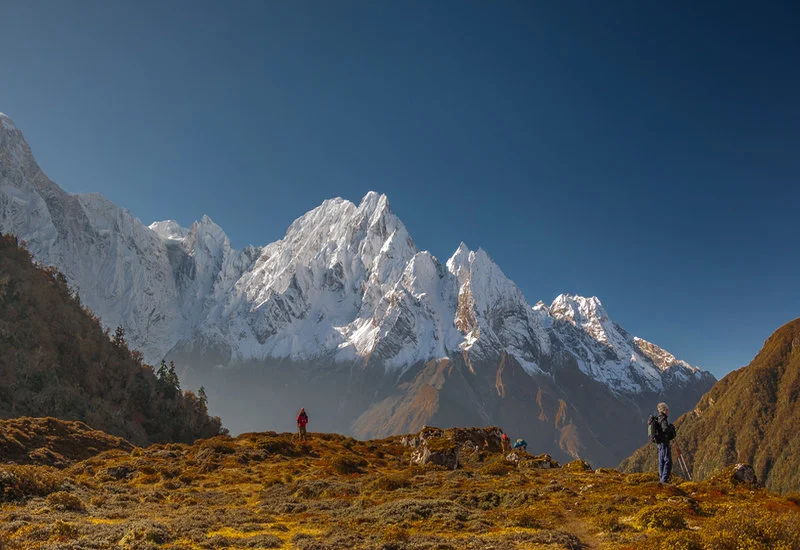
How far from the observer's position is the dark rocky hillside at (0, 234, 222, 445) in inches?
2384

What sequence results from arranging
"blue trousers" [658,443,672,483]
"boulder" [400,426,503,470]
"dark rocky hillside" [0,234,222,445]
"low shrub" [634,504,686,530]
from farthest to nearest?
1. "dark rocky hillside" [0,234,222,445]
2. "boulder" [400,426,503,470]
3. "blue trousers" [658,443,672,483]
4. "low shrub" [634,504,686,530]

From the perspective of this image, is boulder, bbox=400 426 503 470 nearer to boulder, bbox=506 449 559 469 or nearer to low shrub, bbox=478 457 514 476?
low shrub, bbox=478 457 514 476

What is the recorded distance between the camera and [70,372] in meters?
69.2

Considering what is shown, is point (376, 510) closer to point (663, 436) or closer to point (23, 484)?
point (663, 436)

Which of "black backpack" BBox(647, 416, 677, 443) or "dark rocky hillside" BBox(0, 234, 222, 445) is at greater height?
"dark rocky hillside" BBox(0, 234, 222, 445)

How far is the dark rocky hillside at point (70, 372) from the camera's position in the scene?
60553 mm

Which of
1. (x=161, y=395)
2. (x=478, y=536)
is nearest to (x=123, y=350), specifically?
(x=161, y=395)

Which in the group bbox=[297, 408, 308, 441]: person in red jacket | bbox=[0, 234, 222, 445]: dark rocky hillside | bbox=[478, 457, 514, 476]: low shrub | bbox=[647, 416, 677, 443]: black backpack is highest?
bbox=[0, 234, 222, 445]: dark rocky hillside

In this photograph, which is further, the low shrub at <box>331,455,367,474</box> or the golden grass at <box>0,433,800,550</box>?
the low shrub at <box>331,455,367,474</box>

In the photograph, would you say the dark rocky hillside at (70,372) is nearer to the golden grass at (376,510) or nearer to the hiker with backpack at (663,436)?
the golden grass at (376,510)

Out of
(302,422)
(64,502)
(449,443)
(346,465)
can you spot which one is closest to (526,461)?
(449,443)

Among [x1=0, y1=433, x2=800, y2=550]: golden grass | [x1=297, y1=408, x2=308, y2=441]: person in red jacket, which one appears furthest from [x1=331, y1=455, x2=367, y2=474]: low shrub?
[x1=297, y1=408, x2=308, y2=441]: person in red jacket

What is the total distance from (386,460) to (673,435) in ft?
93.9

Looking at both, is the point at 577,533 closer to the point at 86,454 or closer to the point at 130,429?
the point at 86,454
